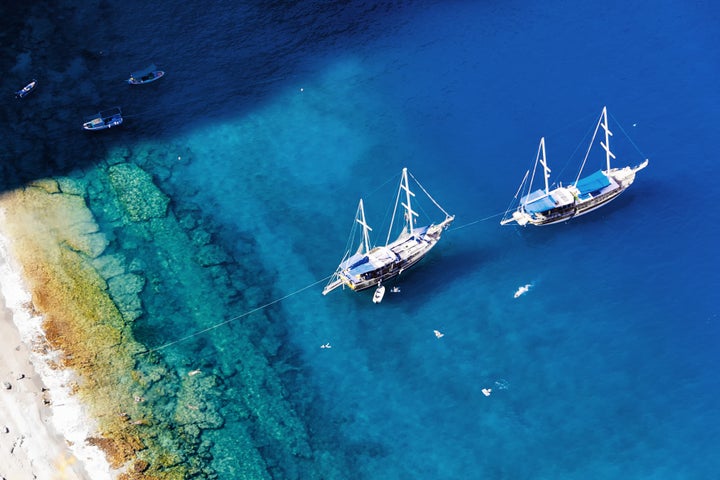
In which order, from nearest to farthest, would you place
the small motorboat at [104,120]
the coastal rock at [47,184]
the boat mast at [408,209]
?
the boat mast at [408,209], the coastal rock at [47,184], the small motorboat at [104,120]

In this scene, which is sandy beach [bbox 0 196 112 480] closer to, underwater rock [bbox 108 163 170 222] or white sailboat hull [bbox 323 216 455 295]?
underwater rock [bbox 108 163 170 222]

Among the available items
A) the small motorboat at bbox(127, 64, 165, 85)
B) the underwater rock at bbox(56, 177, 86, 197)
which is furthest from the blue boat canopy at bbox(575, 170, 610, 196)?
the underwater rock at bbox(56, 177, 86, 197)

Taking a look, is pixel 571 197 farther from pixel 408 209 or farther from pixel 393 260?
pixel 393 260

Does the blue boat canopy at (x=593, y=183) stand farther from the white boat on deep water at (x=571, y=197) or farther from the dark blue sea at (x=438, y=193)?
the dark blue sea at (x=438, y=193)

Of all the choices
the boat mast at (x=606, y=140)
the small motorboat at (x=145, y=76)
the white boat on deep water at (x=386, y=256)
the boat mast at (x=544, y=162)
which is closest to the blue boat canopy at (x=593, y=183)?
the boat mast at (x=606, y=140)

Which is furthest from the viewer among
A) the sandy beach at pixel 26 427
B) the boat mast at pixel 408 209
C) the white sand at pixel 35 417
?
the boat mast at pixel 408 209
